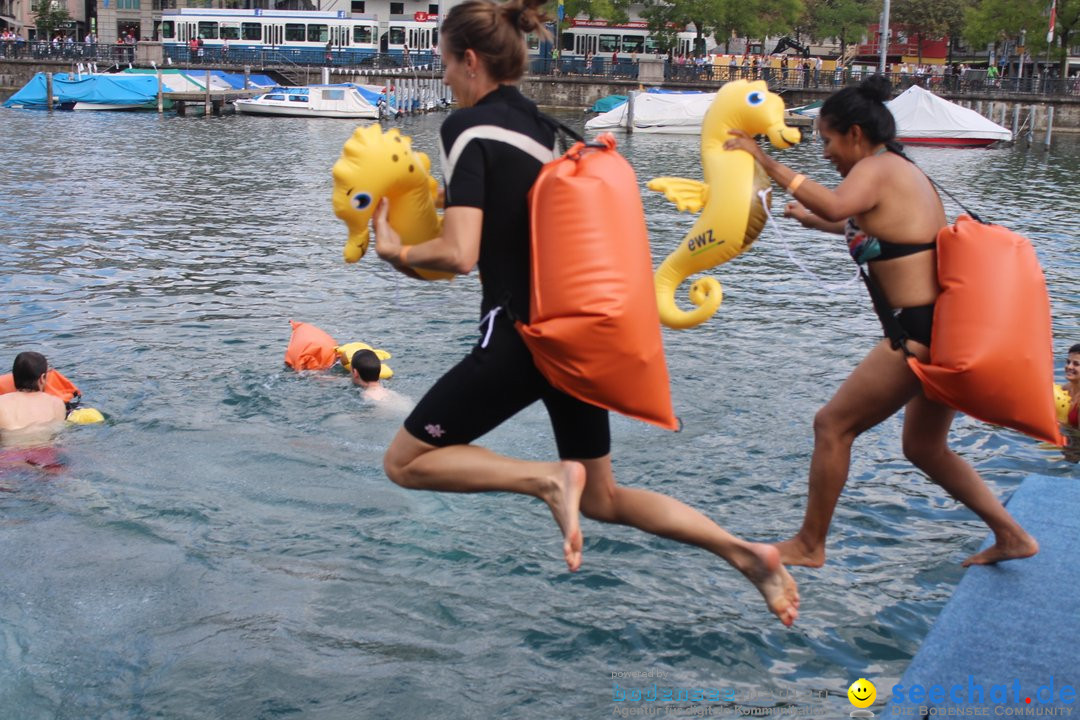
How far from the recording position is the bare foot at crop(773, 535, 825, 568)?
6.07 metres

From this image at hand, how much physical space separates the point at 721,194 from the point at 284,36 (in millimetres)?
70701

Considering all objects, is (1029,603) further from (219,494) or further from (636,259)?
(219,494)

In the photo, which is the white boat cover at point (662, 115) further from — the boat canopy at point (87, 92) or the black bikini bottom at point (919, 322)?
the black bikini bottom at point (919, 322)

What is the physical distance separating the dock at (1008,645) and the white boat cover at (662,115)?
4383cm

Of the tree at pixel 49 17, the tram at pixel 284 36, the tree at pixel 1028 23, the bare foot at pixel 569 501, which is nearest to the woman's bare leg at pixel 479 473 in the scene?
the bare foot at pixel 569 501

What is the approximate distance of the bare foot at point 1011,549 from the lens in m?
5.90

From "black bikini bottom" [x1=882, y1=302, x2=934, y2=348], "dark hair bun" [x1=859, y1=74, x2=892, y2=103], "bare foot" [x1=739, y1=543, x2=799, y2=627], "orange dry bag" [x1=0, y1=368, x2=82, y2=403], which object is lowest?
"orange dry bag" [x1=0, y1=368, x2=82, y2=403]

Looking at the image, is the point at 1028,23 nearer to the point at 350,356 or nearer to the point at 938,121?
the point at 938,121

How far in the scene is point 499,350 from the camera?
459 centimetres

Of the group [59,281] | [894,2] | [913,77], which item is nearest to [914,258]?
[59,281]

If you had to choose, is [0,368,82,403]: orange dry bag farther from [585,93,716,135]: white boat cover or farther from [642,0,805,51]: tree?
[642,0,805,51]: tree

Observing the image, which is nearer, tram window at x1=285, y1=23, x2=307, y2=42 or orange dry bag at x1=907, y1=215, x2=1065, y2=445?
orange dry bag at x1=907, y1=215, x2=1065, y2=445

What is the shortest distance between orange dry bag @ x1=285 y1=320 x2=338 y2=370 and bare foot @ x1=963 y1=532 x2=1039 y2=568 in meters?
6.73

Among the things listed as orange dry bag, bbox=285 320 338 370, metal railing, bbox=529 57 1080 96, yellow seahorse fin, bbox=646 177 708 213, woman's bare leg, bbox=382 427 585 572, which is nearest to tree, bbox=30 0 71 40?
metal railing, bbox=529 57 1080 96
